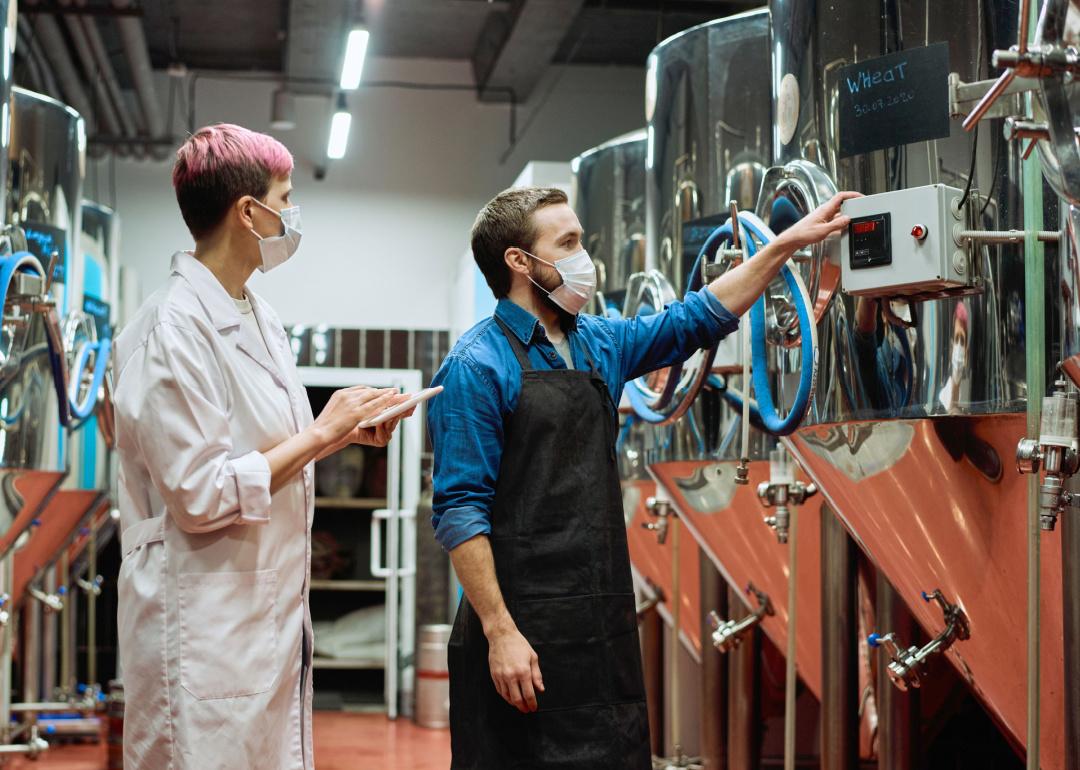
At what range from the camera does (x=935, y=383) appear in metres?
2.11

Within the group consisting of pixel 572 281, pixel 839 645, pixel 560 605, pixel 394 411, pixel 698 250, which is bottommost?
pixel 839 645

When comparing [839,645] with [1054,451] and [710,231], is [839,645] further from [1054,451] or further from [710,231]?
[1054,451]

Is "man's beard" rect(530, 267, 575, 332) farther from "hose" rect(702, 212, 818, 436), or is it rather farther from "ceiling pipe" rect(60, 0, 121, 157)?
"ceiling pipe" rect(60, 0, 121, 157)

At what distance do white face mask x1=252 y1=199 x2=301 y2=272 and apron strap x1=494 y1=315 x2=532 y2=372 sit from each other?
35cm

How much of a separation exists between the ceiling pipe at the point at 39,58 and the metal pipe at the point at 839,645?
6.08 metres

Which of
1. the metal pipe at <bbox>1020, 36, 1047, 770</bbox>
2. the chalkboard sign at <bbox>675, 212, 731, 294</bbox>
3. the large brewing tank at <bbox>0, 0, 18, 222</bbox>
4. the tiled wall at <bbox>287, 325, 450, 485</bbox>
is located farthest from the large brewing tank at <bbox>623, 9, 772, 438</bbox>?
the tiled wall at <bbox>287, 325, 450, 485</bbox>

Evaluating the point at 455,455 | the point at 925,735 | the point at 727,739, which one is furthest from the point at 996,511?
the point at 727,739

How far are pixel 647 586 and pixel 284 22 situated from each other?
5.07 meters

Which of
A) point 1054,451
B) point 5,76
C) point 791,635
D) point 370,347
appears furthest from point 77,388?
point 370,347

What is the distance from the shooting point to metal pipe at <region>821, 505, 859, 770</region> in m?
3.21

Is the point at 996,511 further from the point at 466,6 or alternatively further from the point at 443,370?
the point at 466,6

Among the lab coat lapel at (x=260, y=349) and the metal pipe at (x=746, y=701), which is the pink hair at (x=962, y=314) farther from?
the metal pipe at (x=746, y=701)

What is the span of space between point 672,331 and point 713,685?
95.1 inches

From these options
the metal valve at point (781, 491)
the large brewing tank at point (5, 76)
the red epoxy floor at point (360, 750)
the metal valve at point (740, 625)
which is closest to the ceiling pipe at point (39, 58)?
the red epoxy floor at point (360, 750)
